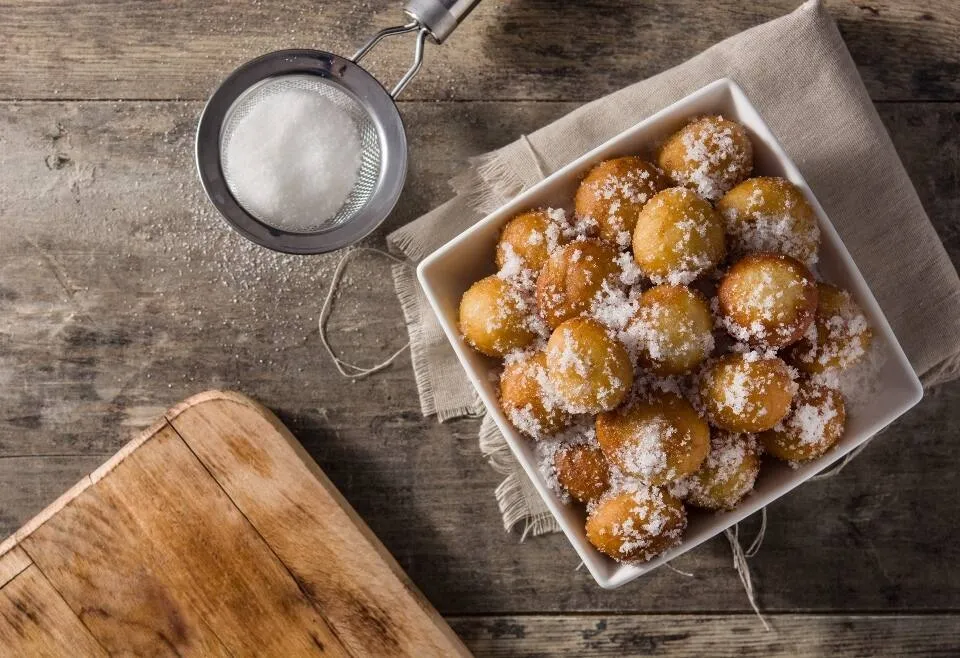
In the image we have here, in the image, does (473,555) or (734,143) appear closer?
(734,143)

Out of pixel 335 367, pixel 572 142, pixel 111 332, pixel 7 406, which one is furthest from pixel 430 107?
pixel 7 406

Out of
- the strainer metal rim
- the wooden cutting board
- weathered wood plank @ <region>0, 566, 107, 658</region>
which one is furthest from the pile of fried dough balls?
weathered wood plank @ <region>0, 566, 107, 658</region>

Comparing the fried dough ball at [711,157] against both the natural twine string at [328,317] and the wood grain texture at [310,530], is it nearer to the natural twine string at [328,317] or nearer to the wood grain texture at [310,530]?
the natural twine string at [328,317]

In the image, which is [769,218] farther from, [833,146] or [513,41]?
[513,41]

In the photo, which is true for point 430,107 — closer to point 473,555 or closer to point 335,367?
point 335,367

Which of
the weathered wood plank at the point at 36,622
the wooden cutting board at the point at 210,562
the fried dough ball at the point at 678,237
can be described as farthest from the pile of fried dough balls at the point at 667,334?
the weathered wood plank at the point at 36,622

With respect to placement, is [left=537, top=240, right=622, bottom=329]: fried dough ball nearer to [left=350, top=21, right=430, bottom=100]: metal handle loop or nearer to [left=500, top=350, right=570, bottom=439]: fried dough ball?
[left=500, top=350, right=570, bottom=439]: fried dough ball
